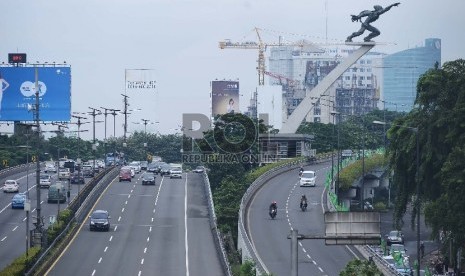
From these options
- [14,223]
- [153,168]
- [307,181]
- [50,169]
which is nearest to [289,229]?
[14,223]

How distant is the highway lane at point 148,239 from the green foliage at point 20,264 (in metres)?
1.43

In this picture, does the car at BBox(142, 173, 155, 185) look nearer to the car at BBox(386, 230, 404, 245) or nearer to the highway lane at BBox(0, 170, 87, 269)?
the highway lane at BBox(0, 170, 87, 269)

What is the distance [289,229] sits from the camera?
69812 millimetres

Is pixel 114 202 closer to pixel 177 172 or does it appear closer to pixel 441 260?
pixel 177 172

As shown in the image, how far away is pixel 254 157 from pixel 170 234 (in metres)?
40.6

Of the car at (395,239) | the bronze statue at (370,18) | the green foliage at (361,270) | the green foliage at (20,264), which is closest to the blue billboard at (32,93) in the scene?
the car at (395,239)

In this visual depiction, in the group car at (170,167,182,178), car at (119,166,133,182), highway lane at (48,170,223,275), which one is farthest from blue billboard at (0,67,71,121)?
car at (170,167,182,178)

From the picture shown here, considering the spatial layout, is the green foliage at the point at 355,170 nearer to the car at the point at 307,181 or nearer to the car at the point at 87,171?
the car at the point at 307,181

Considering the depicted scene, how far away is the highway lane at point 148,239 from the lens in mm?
56562

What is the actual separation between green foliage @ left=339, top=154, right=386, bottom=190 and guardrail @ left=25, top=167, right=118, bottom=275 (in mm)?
20371

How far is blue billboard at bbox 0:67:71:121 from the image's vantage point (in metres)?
88.1

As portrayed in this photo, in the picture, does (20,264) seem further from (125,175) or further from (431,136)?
(125,175)

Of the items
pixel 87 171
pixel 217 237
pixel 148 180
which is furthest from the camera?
pixel 87 171

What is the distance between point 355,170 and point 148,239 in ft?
113
